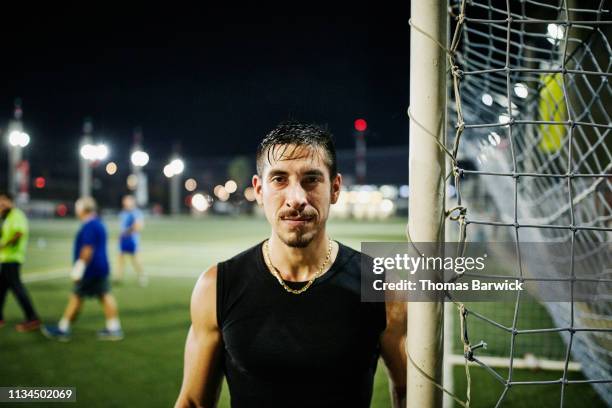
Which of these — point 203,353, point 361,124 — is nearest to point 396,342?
point 203,353

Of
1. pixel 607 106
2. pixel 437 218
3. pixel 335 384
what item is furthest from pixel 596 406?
pixel 437 218

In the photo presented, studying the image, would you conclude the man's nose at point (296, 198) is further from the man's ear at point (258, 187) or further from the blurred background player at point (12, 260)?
the blurred background player at point (12, 260)

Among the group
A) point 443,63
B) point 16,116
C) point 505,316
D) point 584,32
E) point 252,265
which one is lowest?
point 505,316

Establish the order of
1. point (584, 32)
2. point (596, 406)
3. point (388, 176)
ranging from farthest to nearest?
1. point (388, 176)
2. point (596, 406)
3. point (584, 32)

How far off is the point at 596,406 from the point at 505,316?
130 inches

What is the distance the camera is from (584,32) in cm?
310

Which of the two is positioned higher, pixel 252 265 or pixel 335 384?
pixel 252 265

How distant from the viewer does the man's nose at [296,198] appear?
179 centimetres

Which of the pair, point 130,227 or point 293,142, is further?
point 130,227

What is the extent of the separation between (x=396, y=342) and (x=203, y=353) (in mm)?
890

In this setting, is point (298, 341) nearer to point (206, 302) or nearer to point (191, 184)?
point (206, 302)

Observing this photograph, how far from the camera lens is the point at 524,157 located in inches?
199

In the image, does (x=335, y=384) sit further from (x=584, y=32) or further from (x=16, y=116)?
(x=16, y=116)

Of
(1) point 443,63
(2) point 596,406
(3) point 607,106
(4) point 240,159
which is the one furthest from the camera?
(4) point 240,159
